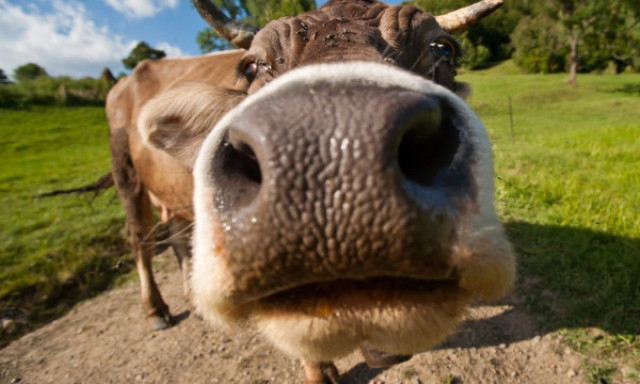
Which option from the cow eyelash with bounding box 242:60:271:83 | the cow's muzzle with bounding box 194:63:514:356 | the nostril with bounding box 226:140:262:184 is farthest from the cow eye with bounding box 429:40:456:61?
the nostril with bounding box 226:140:262:184

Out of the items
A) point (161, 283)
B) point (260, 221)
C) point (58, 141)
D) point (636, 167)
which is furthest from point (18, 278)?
Answer: point (58, 141)

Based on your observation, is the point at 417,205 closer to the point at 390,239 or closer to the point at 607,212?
the point at 390,239

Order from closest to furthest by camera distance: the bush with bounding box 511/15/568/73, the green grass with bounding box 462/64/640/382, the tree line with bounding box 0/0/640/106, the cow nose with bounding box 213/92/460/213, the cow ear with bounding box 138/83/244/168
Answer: the cow nose with bounding box 213/92/460/213 < the cow ear with bounding box 138/83/244/168 < the green grass with bounding box 462/64/640/382 < the tree line with bounding box 0/0/640/106 < the bush with bounding box 511/15/568/73

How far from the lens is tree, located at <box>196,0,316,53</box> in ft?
51.4

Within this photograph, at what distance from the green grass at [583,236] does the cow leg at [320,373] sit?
2.14m

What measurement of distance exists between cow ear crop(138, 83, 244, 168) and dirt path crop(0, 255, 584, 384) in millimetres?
2406

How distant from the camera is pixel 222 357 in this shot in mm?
4199

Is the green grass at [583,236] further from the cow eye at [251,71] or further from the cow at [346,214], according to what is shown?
the cow eye at [251,71]

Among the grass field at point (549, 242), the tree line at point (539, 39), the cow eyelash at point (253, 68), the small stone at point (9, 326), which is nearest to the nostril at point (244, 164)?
the cow eyelash at point (253, 68)

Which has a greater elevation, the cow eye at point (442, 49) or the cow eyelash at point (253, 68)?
the cow eyelash at point (253, 68)

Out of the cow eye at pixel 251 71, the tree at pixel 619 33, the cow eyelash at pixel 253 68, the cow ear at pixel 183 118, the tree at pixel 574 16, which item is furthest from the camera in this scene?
the tree at pixel 574 16

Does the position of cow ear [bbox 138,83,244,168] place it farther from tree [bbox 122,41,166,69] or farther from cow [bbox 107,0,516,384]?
tree [bbox 122,41,166,69]

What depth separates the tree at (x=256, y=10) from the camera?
15.7 m

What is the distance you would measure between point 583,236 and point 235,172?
5.25 metres
